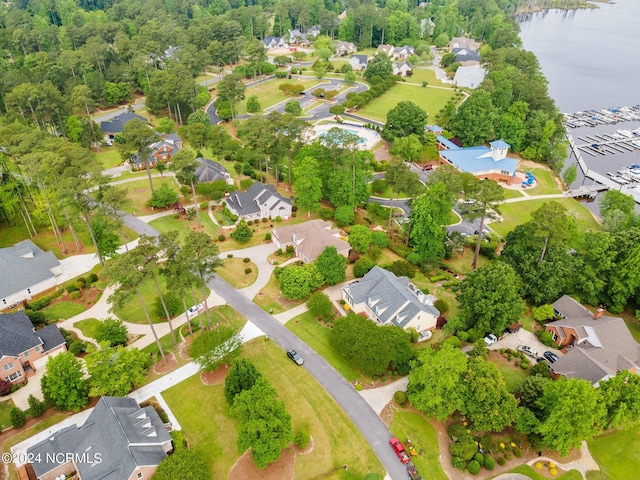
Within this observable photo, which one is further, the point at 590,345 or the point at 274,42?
the point at 274,42

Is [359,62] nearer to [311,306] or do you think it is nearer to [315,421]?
[311,306]

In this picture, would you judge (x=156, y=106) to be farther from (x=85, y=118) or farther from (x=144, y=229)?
(x=144, y=229)

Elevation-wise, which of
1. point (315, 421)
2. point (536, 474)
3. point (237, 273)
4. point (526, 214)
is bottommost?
point (526, 214)

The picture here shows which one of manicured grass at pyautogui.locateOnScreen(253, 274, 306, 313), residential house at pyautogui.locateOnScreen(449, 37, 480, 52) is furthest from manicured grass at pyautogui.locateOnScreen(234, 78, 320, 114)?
manicured grass at pyautogui.locateOnScreen(253, 274, 306, 313)

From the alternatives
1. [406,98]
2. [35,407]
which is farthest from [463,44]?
[35,407]

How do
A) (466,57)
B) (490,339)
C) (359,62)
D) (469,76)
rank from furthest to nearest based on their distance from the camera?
(466,57), (359,62), (469,76), (490,339)
